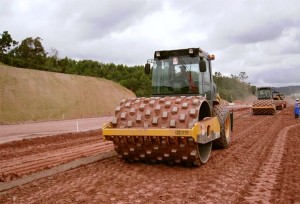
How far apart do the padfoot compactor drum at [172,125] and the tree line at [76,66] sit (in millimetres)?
12862

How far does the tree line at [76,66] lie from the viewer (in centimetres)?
4806

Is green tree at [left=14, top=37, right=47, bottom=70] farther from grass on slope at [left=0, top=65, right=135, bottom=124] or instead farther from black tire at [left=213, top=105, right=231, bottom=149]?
black tire at [left=213, top=105, right=231, bottom=149]

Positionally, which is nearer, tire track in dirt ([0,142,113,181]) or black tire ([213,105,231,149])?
tire track in dirt ([0,142,113,181])

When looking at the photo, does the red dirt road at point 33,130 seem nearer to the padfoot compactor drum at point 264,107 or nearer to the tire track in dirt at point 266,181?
the tire track in dirt at point 266,181

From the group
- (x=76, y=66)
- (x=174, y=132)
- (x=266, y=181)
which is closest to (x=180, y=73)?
(x=174, y=132)

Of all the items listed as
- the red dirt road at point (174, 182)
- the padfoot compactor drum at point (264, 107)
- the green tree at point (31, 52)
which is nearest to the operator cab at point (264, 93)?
the padfoot compactor drum at point (264, 107)

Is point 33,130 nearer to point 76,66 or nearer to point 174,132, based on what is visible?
point 174,132

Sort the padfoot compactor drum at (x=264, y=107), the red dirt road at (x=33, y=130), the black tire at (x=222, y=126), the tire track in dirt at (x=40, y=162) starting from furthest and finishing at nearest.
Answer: the padfoot compactor drum at (x=264, y=107) < the red dirt road at (x=33, y=130) < the black tire at (x=222, y=126) < the tire track in dirt at (x=40, y=162)

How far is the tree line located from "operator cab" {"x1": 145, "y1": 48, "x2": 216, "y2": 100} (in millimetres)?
12612

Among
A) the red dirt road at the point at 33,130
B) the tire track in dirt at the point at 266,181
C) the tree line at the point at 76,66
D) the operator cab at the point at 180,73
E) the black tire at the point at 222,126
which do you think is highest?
the tree line at the point at 76,66

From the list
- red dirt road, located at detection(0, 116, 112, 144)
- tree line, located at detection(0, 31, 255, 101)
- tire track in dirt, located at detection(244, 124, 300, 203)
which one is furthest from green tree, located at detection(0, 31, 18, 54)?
tire track in dirt, located at detection(244, 124, 300, 203)

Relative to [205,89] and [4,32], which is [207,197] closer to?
[205,89]

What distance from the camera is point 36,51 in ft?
168

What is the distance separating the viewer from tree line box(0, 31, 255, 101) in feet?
158
